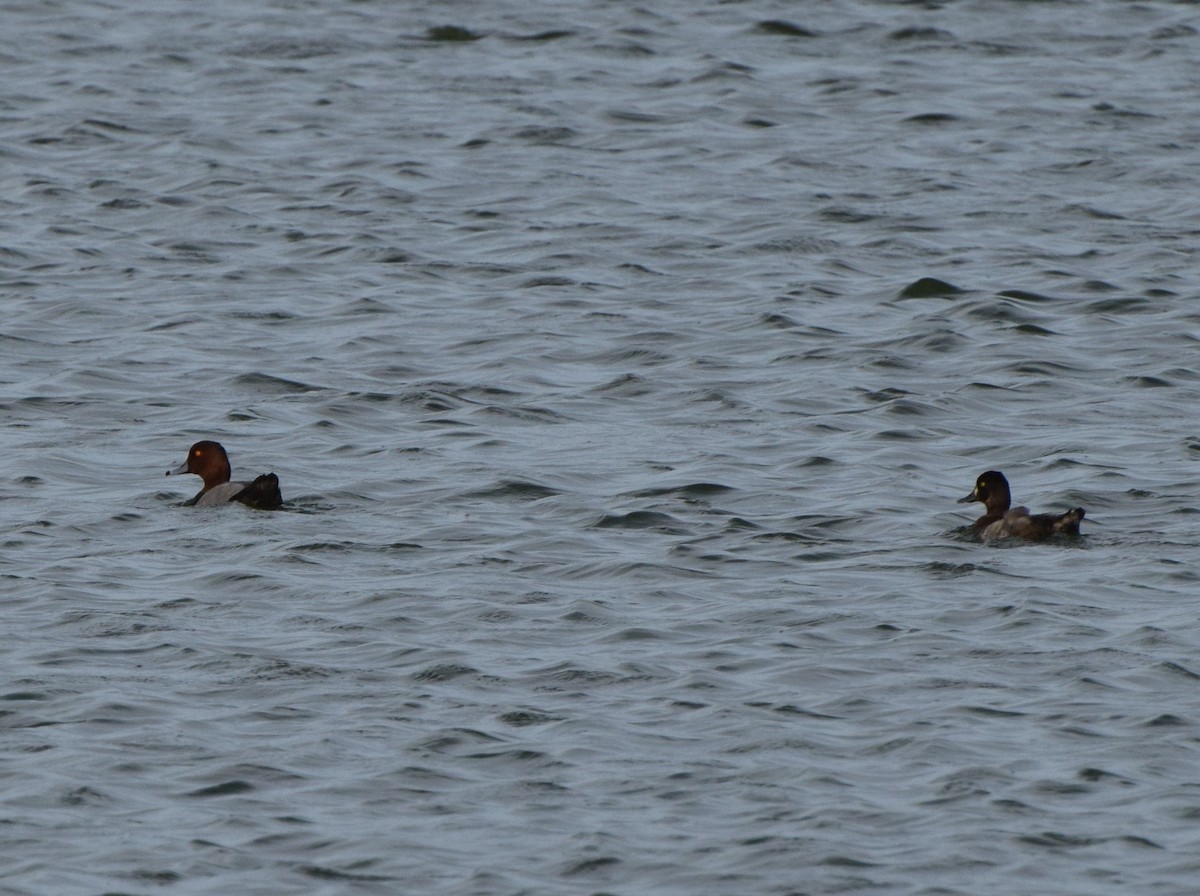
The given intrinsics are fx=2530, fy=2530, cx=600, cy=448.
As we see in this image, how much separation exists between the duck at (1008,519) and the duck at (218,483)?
4344 millimetres

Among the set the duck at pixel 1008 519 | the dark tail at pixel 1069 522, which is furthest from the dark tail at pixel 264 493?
the dark tail at pixel 1069 522

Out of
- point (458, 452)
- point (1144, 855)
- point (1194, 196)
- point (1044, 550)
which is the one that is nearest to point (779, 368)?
point (458, 452)

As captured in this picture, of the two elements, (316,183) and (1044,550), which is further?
(316,183)

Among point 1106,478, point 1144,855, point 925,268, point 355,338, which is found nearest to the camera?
point 1144,855

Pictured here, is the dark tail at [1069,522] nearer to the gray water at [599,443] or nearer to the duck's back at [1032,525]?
the duck's back at [1032,525]

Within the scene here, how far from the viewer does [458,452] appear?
17.4 m

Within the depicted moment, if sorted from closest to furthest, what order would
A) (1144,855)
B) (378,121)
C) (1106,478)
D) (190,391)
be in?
1. (1144,855)
2. (1106,478)
3. (190,391)
4. (378,121)

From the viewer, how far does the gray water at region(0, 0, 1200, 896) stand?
10656 millimetres

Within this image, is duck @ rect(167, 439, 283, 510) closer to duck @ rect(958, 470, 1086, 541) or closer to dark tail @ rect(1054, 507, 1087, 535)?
duck @ rect(958, 470, 1086, 541)

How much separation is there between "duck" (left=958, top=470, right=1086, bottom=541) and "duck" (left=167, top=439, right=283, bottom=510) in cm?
434

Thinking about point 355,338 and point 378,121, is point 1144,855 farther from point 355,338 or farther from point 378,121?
point 378,121

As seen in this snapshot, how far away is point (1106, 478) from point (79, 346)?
8393 millimetres

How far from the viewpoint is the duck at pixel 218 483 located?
1572 cm

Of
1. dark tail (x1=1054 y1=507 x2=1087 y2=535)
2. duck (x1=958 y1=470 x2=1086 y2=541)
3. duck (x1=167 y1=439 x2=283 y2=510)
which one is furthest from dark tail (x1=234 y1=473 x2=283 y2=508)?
dark tail (x1=1054 y1=507 x2=1087 y2=535)
